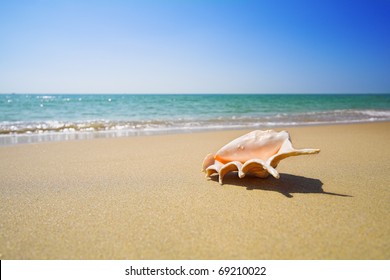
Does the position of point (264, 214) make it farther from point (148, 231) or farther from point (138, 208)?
point (138, 208)

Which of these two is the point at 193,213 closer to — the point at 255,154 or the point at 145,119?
the point at 255,154

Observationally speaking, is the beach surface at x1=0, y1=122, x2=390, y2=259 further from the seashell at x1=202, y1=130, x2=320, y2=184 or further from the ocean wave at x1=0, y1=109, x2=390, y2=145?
the ocean wave at x1=0, y1=109, x2=390, y2=145

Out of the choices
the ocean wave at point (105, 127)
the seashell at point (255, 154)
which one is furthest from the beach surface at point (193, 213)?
the ocean wave at point (105, 127)

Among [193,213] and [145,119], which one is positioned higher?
[145,119]

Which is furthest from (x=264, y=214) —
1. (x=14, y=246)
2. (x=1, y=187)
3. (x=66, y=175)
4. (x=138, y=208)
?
(x=1, y=187)

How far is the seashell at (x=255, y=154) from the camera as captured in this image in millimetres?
2092

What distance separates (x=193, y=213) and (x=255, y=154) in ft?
2.68

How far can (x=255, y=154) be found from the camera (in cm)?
228

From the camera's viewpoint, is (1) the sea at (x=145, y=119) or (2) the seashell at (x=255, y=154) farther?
(1) the sea at (x=145, y=119)

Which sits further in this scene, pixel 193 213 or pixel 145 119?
pixel 145 119

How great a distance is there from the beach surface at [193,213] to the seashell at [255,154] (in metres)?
0.15

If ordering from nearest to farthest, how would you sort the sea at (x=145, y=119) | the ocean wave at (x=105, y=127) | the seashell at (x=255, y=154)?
1. the seashell at (x=255, y=154)
2. the ocean wave at (x=105, y=127)
3. the sea at (x=145, y=119)

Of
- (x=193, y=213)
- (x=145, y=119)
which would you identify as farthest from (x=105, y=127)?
(x=193, y=213)

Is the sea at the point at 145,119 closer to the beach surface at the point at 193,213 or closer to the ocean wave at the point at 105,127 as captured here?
the ocean wave at the point at 105,127
